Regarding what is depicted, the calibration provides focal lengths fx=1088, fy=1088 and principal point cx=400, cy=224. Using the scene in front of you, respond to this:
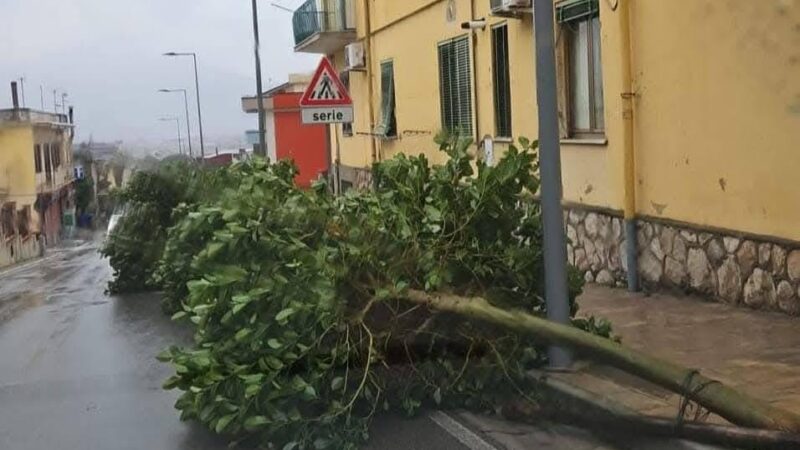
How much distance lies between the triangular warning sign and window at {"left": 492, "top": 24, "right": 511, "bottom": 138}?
→ 7.21 ft

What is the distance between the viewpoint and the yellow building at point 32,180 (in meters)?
40.0

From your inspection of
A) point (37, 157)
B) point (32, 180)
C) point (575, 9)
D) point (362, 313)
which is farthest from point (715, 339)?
point (32, 180)

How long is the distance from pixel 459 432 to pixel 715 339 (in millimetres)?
2458

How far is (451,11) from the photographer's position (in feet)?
57.2

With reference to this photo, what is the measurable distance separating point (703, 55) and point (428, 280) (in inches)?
159

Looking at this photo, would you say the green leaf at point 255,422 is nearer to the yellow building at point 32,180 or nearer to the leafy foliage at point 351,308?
the leafy foliage at point 351,308

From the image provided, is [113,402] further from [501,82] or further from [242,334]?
[501,82]

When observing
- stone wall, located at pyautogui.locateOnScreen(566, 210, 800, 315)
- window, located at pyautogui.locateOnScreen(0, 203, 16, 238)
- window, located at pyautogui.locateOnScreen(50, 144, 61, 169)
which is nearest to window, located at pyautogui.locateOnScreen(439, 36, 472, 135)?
stone wall, located at pyautogui.locateOnScreen(566, 210, 800, 315)

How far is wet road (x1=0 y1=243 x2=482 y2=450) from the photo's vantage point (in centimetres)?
698

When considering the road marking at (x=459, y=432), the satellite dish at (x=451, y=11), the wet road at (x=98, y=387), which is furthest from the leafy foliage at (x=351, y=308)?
the satellite dish at (x=451, y=11)

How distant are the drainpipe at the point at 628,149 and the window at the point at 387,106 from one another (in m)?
12.0

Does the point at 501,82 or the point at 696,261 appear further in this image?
the point at 501,82

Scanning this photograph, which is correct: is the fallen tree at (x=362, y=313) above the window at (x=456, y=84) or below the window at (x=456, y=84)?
Result: below

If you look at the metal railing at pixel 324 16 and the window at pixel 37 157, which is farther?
the window at pixel 37 157
